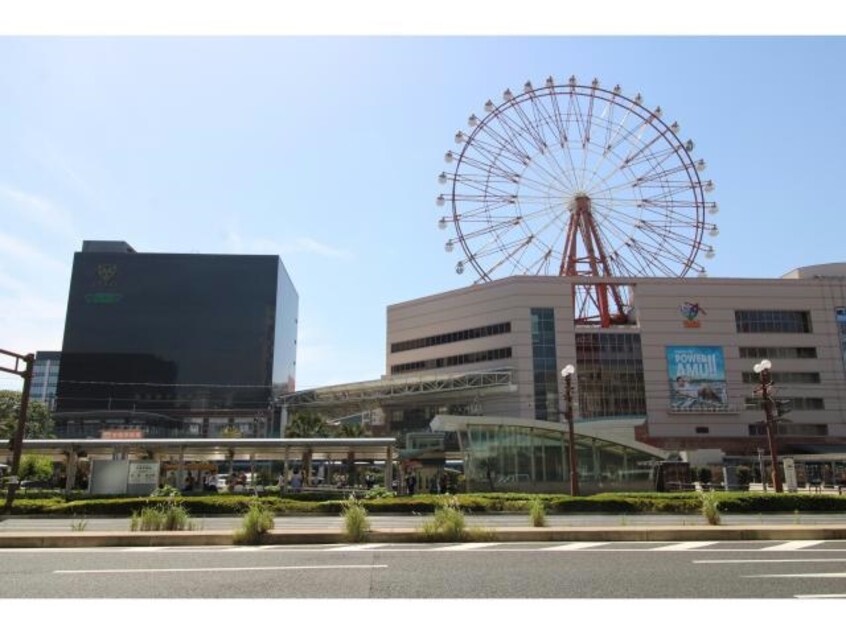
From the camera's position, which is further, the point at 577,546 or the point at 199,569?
the point at 577,546

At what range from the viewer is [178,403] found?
11650cm

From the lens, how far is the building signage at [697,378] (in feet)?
228

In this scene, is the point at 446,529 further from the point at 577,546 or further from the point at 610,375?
the point at 610,375

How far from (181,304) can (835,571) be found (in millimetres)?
125086

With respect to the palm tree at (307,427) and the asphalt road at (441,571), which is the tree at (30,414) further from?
the asphalt road at (441,571)

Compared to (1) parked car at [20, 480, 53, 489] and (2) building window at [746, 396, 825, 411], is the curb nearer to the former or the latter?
(1) parked car at [20, 480, 53, 489]

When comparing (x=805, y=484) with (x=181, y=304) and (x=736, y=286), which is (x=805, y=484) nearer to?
(x=736, y=286)

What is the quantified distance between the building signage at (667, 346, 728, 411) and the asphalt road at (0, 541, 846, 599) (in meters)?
59.9

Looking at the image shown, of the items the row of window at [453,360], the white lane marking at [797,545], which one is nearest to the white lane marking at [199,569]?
the white lane marking at [797,545]

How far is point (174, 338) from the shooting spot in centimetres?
12244

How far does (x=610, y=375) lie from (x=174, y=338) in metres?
82.8

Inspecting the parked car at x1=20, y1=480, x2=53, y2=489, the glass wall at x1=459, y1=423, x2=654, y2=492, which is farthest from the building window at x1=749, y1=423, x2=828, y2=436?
the parked car at x1=20, y1=480, x2=53, y2=489

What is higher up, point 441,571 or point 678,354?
point 678,354

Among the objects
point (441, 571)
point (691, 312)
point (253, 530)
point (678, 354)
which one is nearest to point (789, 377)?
point (678, 354)
